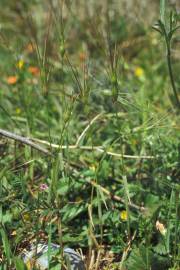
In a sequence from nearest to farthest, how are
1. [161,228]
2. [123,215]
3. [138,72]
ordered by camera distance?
[161,228] → [123,215] → [138,72]

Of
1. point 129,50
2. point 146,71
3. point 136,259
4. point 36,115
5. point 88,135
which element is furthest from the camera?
point 129,50

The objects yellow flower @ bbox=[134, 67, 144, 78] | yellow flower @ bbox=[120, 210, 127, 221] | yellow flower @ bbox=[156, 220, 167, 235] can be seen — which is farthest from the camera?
yellow flower @ bbox=[134, 67, 144, 78]

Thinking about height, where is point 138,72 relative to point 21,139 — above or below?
above

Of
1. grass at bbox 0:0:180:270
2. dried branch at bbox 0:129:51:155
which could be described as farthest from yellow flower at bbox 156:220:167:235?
dried branch at bbox 0:129:51:155

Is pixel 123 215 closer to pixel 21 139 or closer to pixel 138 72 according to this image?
pixel 21 139

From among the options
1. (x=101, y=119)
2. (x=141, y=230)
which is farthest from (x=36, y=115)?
(x=141, y=230)

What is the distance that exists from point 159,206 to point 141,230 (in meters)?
0.09

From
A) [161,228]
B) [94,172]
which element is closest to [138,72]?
[94,172]

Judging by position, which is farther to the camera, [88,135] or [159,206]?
[88,135]

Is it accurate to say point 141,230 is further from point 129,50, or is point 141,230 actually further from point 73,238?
point 129,50

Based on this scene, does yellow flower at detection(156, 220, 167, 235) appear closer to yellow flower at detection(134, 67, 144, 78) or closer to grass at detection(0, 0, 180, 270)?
grass at detection(0, 0, 180, 270)

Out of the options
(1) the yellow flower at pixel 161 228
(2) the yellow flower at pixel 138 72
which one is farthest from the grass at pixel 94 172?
(2) the yellow flower at pixel 138 72

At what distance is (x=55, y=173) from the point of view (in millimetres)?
1564

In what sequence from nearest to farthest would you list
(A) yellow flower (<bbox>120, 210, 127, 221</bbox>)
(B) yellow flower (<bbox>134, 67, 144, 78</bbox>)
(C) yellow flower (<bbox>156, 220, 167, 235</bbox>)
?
(C) yellow flower (<bbox>156, 220, 167, 235</bbox>) < (A) yellow flower (<bbox>120, 210, 127, 221</bbox>) < (B) yellow flower (<bbox>134, 67, 144, 78</bbox>)
